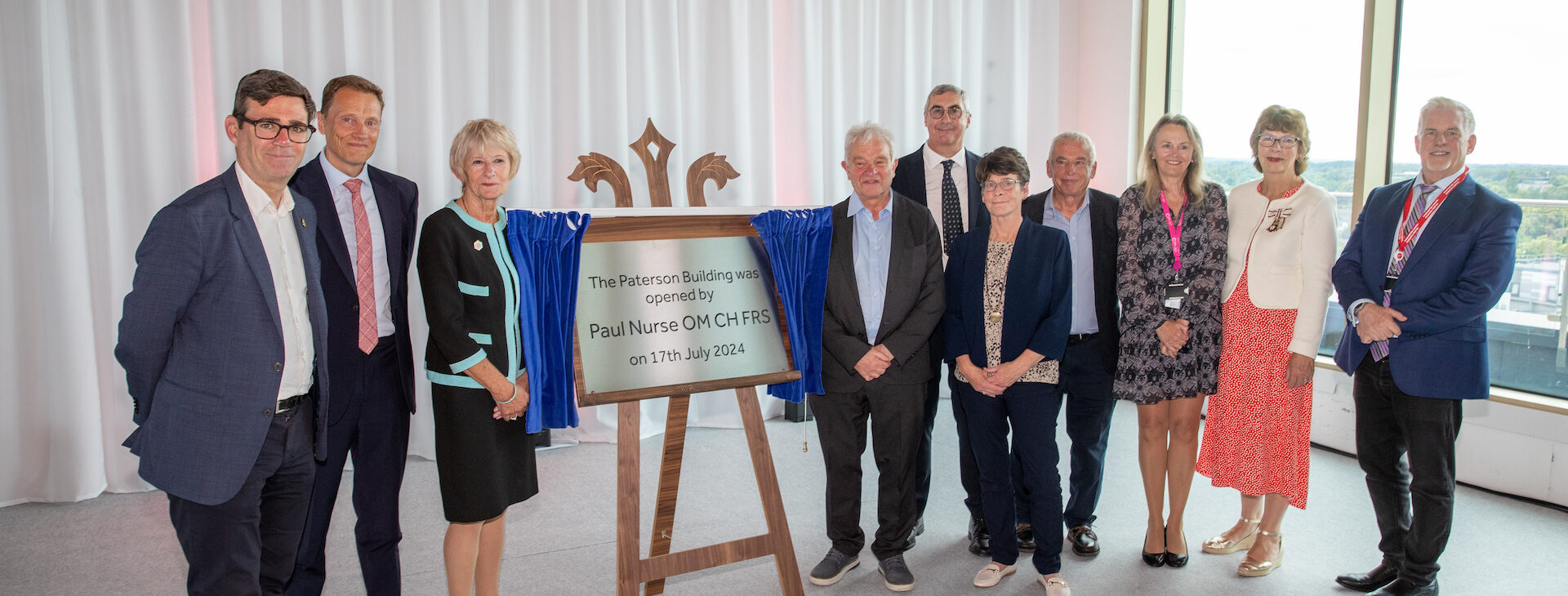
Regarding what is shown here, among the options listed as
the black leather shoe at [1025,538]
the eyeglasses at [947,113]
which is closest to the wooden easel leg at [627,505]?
the black leather shoe at [1025,538]

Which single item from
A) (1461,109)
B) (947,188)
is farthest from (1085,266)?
(1461,109)

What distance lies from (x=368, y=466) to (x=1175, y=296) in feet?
7.91

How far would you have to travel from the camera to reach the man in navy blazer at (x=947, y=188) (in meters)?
3.22

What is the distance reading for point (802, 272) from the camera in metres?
2.72

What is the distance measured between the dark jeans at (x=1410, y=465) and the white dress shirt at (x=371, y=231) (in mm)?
2848

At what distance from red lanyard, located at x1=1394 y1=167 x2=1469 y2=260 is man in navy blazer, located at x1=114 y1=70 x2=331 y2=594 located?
2933 mm

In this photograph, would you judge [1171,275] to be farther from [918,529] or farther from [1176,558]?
[918,529]

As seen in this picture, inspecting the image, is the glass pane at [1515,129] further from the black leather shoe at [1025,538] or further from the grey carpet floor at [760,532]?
the black leather shoe at [1025,538]

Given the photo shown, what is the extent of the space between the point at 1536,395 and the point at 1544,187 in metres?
0.88

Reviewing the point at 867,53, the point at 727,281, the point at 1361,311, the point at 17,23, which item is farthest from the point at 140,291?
the point at 867,53

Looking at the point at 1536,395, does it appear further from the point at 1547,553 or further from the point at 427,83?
the point at 427,83

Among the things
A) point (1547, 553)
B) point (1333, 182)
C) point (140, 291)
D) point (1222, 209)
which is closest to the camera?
point (140, 291)

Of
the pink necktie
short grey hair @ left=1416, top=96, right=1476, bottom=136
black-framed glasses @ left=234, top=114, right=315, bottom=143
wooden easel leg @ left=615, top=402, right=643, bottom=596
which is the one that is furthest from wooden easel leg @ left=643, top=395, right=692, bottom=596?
short grey hair @ left=1416, top=96, right=1476, bottom=136

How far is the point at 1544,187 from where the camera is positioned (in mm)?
3873
